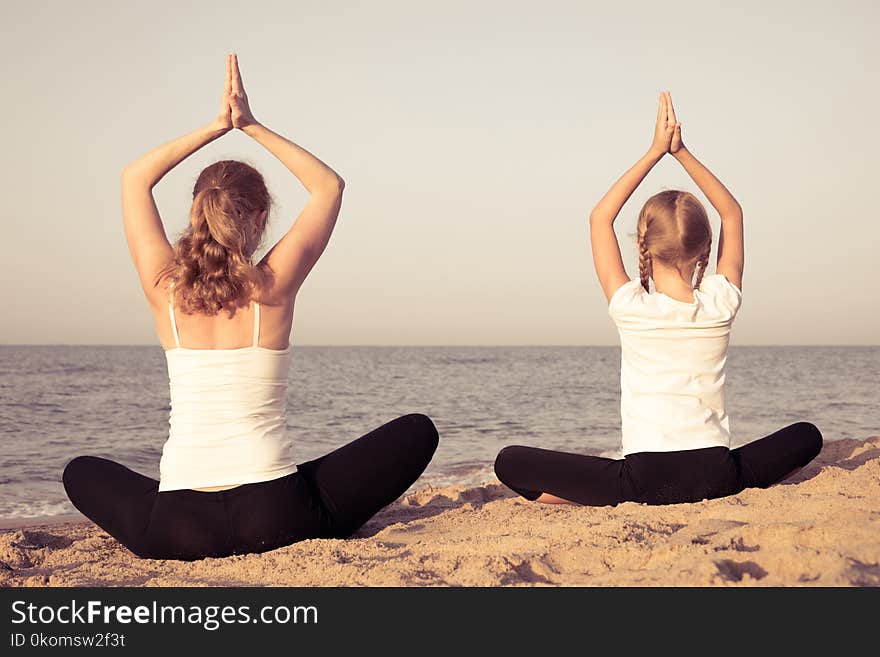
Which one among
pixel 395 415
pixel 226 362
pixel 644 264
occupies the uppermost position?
pixel 644 264

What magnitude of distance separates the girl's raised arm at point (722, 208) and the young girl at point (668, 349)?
62 mm

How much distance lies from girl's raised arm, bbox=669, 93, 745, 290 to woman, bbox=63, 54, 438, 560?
181cm

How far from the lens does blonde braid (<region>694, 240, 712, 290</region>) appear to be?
385 cm

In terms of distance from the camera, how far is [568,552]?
3.02 m

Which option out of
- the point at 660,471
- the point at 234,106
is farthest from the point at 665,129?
the point at 234,106

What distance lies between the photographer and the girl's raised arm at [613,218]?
12.9 feet

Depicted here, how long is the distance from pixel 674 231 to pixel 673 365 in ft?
1.94

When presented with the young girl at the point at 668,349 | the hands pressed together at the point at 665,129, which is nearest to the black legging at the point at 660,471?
the young girl at the point at 668,349

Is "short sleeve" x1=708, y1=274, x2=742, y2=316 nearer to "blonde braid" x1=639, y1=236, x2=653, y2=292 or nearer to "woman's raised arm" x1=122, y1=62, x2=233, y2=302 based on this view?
"blonde braid" x1=639, y1=236, x2=653, y2=292

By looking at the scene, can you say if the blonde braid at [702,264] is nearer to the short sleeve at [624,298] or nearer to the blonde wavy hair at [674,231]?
the blonde wavy hair at [674,231]

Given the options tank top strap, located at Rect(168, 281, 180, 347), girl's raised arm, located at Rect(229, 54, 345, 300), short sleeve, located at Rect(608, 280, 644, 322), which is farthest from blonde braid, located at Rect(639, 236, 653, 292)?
tank top strap, located at Rect(168, 281, 180, 347)

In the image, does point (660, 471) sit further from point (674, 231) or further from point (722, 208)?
point (722, 208)
